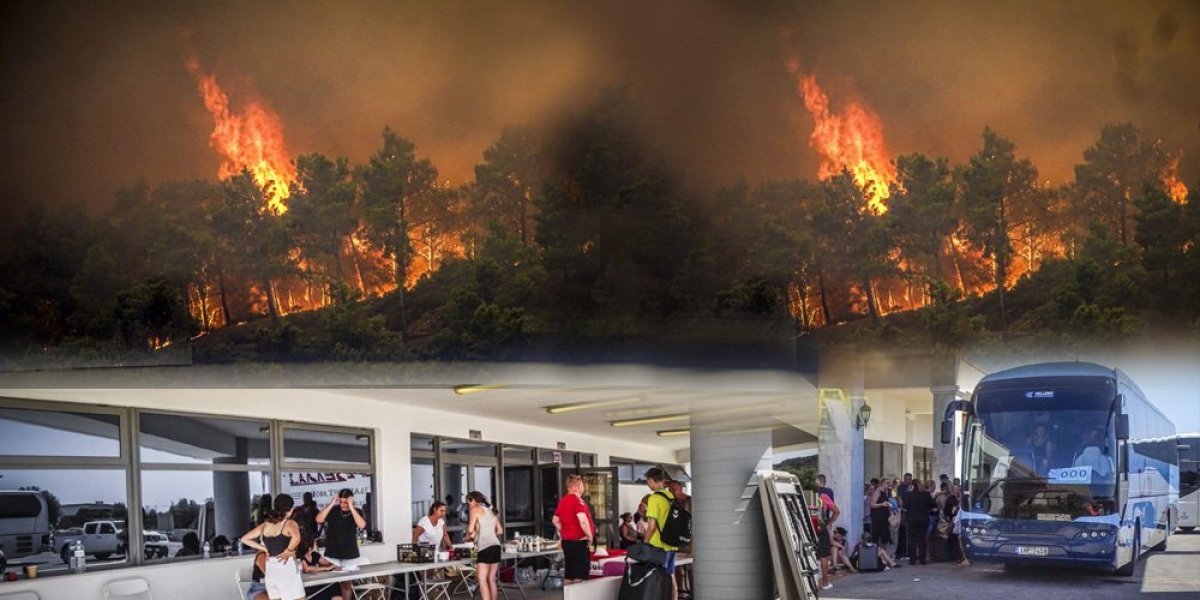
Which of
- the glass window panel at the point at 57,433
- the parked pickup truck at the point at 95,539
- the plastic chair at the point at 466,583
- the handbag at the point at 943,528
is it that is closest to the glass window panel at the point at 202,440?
the glass window panel at the point at 57,433

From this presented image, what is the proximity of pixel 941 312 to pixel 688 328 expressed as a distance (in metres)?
5.89

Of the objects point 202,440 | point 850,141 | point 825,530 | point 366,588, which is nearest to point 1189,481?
point 825,530

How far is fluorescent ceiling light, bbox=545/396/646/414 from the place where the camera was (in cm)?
870

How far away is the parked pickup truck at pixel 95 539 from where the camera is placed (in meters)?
6.40

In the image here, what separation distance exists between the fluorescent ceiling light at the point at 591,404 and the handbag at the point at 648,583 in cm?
182

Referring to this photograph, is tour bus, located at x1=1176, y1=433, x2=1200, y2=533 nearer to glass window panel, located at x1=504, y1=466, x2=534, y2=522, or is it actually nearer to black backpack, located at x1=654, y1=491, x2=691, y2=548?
Result: glass window panel, located at x1=504, y1=466, x2=534, y2=522

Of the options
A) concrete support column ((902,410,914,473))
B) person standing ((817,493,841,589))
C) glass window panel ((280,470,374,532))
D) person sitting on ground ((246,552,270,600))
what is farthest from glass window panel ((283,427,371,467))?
concrete support column ((902,410,914,473))

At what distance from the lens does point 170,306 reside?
2630 centimetres

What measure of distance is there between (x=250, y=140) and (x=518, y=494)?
22898 millimetres

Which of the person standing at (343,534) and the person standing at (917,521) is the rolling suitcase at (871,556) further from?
the person standing at (343,534)

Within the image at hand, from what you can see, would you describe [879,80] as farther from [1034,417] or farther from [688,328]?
[1034,417]

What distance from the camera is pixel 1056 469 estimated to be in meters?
9.92

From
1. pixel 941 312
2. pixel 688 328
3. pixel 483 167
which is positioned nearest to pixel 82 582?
pixel 941 312

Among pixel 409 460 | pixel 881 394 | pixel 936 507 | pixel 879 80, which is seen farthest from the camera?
pixel 879 80
